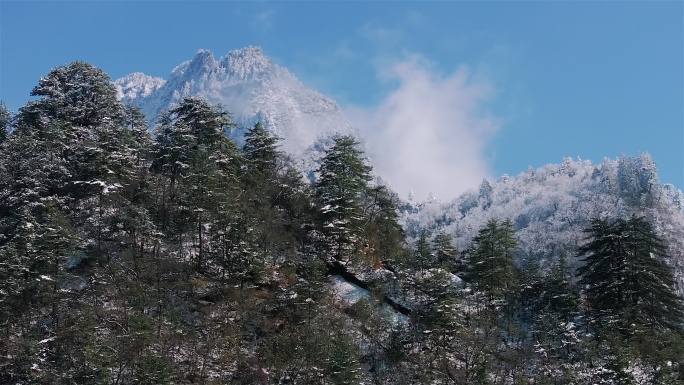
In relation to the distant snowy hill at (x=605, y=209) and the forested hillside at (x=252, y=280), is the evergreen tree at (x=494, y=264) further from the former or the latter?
the distant snowy hill at (x=605, y=209)

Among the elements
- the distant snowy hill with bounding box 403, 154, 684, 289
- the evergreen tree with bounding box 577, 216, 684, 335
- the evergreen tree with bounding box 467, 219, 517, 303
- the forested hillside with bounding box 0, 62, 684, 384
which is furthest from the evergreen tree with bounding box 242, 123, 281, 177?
the distant snowy hill with bounding box 403, 154, 684, 289

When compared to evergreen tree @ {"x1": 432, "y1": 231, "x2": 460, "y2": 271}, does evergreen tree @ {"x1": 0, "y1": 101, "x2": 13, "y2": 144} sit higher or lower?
higher

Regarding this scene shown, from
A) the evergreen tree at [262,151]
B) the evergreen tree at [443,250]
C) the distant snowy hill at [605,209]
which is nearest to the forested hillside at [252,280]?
the evergreen tree at [443,250]

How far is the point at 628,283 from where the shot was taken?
45219 mm

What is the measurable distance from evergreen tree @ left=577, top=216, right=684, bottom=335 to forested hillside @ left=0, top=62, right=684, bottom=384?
6.3 inches

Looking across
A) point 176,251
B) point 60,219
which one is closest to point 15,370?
point 60,219

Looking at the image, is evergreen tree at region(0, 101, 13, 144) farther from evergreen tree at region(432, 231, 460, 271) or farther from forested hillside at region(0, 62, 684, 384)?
evergreen tree at region(432, 231, 460, 271)

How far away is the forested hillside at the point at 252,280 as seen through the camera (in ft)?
119

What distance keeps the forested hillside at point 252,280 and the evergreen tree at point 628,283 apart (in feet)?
0.53

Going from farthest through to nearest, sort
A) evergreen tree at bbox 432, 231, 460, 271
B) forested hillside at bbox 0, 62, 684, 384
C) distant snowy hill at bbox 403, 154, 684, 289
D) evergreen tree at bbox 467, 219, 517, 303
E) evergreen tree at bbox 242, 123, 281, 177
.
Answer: distant snowy hill at bbox 403, 154, 684, 289, evergreen tree at bbox 242, 123, 281, 177, evergreen tree at bbox 432, 231, 460, 271, evergreen tree at bbox 467, 219, 517, 303, forested hillside at bbox 0, 62, 684, 384

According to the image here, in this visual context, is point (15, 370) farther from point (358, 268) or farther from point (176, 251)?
point (358, 268)

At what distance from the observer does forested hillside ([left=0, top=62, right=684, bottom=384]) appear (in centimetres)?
3641

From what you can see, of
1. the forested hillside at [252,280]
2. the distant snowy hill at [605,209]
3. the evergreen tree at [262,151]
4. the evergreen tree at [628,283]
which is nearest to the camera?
the forested hillside at [252,280]

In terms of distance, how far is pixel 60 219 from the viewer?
→ 39.2 metres
